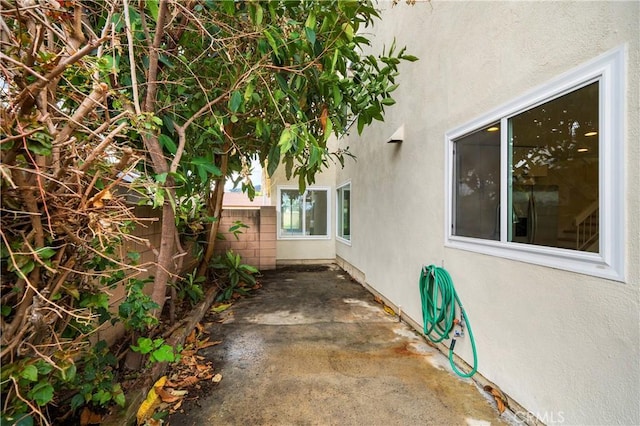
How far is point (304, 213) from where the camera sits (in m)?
8.24

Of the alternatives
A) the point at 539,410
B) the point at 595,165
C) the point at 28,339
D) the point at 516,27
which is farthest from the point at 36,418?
the point at 516,27

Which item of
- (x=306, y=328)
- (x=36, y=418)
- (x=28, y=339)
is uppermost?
(x=28, y=339)

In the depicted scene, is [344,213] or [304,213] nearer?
[344,213]

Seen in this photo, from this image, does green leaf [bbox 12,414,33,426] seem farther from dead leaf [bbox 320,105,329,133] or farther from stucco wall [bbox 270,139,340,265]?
stucco wall [bbox 270,139,340,265]

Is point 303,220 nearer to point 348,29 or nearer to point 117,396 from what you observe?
point 348,29

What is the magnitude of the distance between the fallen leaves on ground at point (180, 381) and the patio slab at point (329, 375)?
106 millimetres

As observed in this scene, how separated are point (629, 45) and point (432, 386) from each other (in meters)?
2.55

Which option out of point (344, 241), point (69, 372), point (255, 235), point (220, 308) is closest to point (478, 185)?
point (69, 372)

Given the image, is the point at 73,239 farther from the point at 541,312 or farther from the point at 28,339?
the point at 541,312

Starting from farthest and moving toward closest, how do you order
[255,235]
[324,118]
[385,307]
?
[255,235], [385,307], [324,118]

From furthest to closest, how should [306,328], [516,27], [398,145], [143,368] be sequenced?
1. [398,145]
2. [306,328]
3. [143,368]
4. [516,27]

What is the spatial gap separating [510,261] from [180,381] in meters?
2.82

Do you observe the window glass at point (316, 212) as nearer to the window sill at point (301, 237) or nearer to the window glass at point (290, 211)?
the window sill at point (301, 237)

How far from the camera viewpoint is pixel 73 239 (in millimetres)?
1229
